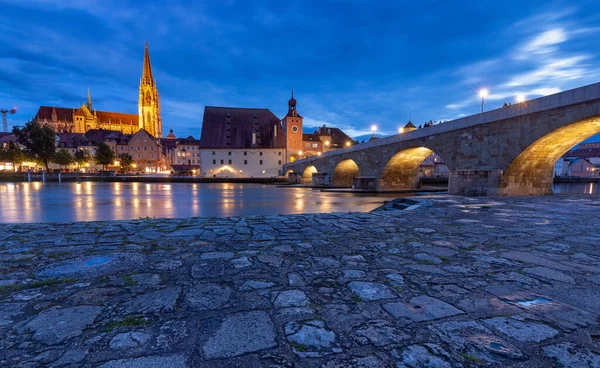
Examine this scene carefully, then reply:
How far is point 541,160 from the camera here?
12547mm

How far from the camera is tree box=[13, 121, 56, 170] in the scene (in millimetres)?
40719

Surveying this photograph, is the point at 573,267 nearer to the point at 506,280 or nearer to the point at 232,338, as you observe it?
the point at 506,280

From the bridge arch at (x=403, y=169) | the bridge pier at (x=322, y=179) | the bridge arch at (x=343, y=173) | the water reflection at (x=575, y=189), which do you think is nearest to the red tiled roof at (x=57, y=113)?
the bridge pier at (x=322, y=179)

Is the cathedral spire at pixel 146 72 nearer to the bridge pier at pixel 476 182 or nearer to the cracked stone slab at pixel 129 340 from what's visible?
the bridge pier at pixel 476 182

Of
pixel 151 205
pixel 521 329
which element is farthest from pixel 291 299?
pixel 151 205

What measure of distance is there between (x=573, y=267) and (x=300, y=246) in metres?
2.99

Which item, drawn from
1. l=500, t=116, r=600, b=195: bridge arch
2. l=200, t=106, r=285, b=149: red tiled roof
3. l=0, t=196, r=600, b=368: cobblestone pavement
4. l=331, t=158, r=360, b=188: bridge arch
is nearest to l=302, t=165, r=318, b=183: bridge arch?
l=331, t=158, r=360, b=188: bridge arch

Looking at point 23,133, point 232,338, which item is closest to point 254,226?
point 232,338

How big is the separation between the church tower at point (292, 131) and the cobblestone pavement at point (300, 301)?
50.2 meters

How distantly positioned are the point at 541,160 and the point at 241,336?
1619cm

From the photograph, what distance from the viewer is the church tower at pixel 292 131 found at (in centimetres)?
5244

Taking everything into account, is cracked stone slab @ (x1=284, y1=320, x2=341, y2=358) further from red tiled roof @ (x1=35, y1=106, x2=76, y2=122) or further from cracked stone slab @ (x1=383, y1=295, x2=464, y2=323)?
red tiled roof @ (x1=35, y1=106, x2=76, y2=122)

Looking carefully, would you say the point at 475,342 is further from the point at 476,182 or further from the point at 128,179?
the point at 128,179

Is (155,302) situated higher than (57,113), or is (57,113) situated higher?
(57,113)
